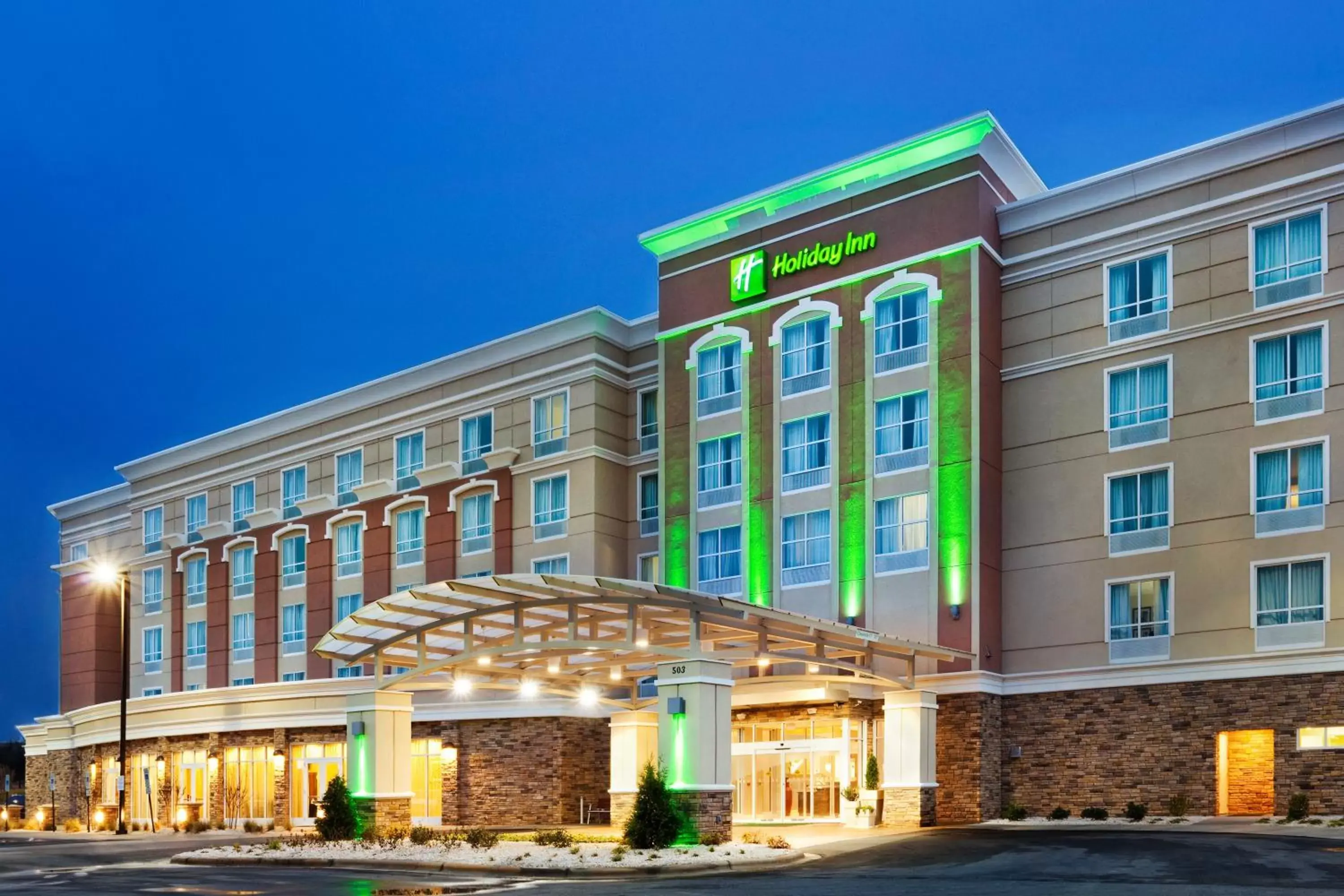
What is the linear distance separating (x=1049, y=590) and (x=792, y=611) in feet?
24.9

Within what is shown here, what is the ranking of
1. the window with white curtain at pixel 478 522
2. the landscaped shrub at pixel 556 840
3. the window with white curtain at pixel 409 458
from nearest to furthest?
the landscaped shrub at pixel 556 840
the window with white curtain at pixel 478 522
the window with white curtain at pixel 409 458

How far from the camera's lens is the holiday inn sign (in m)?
40.0

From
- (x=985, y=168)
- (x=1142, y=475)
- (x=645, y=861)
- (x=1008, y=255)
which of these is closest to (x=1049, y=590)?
(x=1142, y=475)

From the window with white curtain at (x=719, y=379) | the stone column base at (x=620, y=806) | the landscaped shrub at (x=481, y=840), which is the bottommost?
the stone column base at (x=620, y=806)

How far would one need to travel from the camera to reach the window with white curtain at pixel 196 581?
193ft

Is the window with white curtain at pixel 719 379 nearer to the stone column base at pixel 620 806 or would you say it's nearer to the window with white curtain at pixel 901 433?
the window with white curtain at pixel 901 433

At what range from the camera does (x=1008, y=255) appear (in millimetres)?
38438

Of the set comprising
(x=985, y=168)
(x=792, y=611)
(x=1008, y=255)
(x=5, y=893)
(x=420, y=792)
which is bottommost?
(x=420, y=792)

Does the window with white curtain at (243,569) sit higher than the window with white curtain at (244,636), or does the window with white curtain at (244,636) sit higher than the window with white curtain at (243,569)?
the window with white curtain at (243,569)

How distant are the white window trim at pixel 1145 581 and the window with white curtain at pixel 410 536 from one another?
82.7ft

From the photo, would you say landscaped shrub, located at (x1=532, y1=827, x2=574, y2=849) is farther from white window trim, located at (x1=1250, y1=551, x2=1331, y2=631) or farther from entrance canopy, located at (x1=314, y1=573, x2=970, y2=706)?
white window trim, located at (x1=1250, y1=551, x2=1331, y2=631)

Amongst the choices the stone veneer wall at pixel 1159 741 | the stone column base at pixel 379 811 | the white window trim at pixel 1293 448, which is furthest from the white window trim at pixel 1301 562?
the stone column base at pixel 379 811

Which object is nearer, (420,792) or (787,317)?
(787,317)

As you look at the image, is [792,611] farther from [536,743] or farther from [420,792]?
[420,792]
